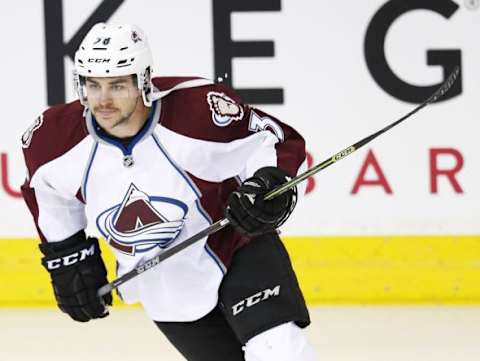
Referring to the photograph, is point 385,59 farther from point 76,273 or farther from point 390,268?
point 76,273

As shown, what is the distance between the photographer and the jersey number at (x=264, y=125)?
121 inches

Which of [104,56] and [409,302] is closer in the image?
[104,56]

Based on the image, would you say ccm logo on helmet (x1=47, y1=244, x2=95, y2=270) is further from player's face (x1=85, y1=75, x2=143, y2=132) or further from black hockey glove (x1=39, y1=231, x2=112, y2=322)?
player's face (x1=85, y1=75, x2=143, y2=132)

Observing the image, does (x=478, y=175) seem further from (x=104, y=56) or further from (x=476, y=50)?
(x=104, y=56)

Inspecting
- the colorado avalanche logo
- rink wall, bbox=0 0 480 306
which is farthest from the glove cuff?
rink wall, bbox=0 0 480 306

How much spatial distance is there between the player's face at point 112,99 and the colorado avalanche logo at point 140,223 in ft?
0.56

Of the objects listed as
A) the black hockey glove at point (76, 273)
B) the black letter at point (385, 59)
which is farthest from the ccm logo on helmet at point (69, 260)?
the black letter at point (385, 59)

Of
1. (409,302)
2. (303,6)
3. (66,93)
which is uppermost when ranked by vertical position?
(303,6)

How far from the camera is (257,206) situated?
2.87 metres

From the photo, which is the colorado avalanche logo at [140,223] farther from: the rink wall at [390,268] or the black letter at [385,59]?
the black letter at [385,59]

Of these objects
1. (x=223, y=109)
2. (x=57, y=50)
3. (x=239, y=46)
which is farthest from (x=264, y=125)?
(x=57, y=50)

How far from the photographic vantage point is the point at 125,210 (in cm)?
302

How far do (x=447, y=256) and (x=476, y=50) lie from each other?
84 centimetres

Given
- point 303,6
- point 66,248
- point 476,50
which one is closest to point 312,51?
point 303,6
